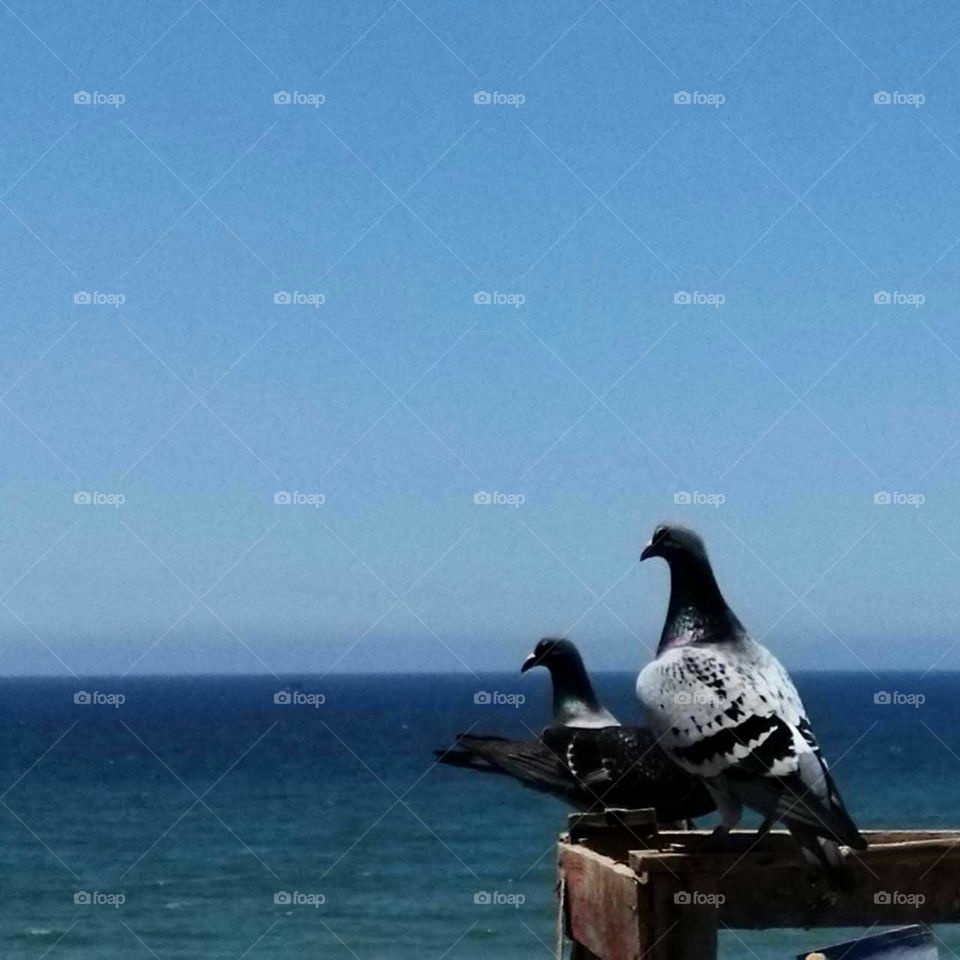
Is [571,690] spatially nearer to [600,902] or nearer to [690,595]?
[690,595]

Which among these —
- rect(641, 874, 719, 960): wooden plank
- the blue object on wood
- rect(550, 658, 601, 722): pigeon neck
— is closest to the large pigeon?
rect(550, 658, 601, 722): pigeon neck

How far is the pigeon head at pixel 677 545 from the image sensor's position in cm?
679

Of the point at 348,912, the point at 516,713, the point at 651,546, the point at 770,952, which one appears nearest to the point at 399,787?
the point at 516,713

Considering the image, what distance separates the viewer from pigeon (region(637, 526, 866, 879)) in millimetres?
5336

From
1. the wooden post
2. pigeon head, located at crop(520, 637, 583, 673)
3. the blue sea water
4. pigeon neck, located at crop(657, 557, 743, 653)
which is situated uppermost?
the blue sea water

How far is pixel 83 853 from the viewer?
4453cm

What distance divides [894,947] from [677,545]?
1.80m

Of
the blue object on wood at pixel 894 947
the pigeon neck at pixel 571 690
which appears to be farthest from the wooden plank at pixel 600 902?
the pigeon neck at pixel 571 690

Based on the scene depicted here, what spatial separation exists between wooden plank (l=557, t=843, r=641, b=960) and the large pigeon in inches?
40.9

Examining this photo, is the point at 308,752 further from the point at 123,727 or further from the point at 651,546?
the point at 651,546

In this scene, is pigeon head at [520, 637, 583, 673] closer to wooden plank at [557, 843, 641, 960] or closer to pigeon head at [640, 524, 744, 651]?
pigeon head at [640, 524, 744, 651]

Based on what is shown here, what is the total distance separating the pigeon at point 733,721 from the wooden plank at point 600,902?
1.73 feet

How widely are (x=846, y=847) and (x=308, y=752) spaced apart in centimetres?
7259

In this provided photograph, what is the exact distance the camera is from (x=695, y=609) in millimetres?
6602
